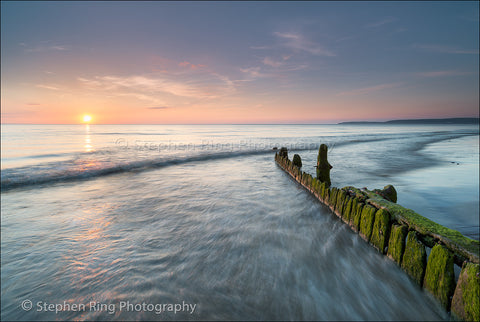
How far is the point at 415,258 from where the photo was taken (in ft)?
11.3

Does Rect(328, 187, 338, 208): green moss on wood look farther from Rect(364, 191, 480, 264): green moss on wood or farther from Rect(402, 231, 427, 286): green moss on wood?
Rect(402, 231, 427, 286): green moss on wood

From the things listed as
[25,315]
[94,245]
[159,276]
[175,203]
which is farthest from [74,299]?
[175,203]

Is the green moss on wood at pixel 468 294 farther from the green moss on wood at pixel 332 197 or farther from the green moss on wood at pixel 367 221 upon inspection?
the green moss on wood at pixel 332 197

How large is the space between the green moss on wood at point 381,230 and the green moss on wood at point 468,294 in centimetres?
156

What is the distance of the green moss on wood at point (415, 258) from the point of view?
3.34 m

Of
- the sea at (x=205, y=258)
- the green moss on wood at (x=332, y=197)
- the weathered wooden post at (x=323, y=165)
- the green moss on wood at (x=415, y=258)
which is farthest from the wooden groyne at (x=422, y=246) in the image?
the weathered wooden post at (x=323, y=165)

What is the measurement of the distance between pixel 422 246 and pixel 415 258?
0.94 feet

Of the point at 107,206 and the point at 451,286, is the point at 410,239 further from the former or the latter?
the point at 107,206

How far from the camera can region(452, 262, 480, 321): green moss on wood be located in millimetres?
2417

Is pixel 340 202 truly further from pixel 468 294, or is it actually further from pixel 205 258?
pixel 205 258

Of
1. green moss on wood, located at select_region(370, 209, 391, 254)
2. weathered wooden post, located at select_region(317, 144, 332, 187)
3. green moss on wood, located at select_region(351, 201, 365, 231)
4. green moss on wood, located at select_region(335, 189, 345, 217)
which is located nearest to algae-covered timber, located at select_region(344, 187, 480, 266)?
green moss on wood, located at select_region(370, 209, 391, 254)

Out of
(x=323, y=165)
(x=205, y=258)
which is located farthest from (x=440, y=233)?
(x=323, y=165)

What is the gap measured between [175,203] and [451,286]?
8.09 m

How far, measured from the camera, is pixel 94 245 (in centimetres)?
561
